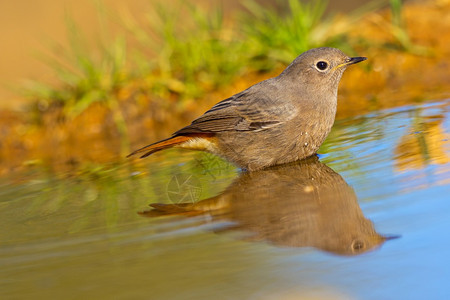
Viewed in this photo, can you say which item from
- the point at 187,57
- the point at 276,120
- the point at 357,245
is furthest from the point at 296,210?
the point at 187,57

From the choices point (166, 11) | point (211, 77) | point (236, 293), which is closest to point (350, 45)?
point (211, 77)

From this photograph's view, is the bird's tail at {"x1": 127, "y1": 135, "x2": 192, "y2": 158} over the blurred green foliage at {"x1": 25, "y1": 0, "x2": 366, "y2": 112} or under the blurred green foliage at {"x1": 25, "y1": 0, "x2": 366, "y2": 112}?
under

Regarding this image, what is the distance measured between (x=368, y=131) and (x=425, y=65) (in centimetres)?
275

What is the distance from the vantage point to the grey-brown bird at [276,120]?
4633mm

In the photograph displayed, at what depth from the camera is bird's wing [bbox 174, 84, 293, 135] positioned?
477cm

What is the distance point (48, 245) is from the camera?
10.5 feet

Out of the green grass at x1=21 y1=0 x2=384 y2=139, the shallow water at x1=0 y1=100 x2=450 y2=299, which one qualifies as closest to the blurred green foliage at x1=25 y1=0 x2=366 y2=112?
the green grass at x1=21 y1=0 x2=384 y2=139

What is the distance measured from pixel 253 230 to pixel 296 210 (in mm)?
300

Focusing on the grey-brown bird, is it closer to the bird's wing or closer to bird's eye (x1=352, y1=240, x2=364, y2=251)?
the bird's wing

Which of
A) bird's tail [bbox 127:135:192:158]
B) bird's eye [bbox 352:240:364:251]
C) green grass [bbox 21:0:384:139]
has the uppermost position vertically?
green grass [bbox 21:0:384:139]

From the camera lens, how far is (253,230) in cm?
300

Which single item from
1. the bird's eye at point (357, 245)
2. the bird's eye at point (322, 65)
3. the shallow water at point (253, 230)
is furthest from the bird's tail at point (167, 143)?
the bird's eye at point (357, 245)

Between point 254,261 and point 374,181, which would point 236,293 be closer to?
point 254,261

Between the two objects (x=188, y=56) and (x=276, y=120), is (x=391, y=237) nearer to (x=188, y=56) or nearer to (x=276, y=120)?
(x=276, y=120)
